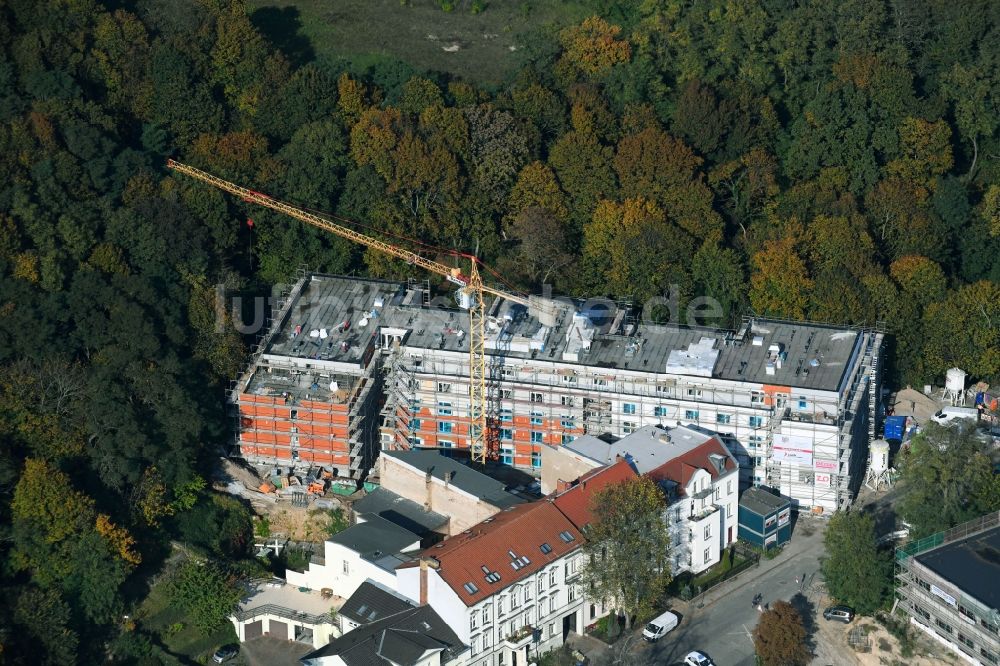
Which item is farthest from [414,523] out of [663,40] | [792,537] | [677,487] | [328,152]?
[663,40]

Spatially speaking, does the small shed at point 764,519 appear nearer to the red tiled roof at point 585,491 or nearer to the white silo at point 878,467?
the white silo at point 878,467

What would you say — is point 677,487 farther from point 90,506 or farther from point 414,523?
point 90,506

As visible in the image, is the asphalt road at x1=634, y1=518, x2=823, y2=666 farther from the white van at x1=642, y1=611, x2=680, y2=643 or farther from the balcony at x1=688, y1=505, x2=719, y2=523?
the balcony at x1=688, y1=505, x2=719, y2=523

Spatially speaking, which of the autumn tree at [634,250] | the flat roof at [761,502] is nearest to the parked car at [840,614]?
the flat roof at [761,502]

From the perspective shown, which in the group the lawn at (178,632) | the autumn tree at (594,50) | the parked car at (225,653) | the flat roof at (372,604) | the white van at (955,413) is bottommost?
the parked car at (225,653)

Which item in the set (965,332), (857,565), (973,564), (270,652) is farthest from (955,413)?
(270,652)

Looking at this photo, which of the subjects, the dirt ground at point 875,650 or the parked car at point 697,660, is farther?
the dirt ground at point 875,650

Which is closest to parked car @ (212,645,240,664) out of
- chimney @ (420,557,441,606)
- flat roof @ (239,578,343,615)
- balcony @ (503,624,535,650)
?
flat roof @ (239,578,343,615)
